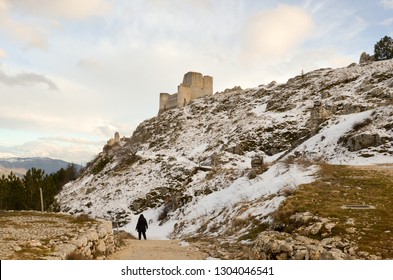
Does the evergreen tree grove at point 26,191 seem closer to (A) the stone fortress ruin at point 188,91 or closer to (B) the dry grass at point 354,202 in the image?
(B) the dry grass at point 354,202

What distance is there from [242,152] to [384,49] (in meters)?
47.1

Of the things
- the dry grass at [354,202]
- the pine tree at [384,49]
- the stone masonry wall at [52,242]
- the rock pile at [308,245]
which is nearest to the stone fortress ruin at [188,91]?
the pine tree at [384,49]

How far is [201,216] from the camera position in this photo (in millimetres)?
25562

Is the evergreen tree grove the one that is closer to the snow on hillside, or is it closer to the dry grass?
the snow on hillside

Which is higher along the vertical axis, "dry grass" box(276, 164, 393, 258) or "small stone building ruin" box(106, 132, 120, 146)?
"small stone building ruin" box(106, 132, 120, 146)

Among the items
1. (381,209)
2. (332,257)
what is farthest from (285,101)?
(332,257)

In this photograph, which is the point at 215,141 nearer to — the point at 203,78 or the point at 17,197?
the point at 17,197

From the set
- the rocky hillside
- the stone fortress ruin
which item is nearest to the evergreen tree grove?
the rocky hillside

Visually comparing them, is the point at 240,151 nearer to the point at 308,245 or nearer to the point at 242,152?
the point at 242,152

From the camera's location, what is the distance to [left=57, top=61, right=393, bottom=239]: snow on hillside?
977 inches

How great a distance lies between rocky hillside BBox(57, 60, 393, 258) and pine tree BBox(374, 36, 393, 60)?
1233 centimetres

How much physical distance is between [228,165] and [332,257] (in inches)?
1305

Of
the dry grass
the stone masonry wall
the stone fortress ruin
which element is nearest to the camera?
the stone masonry wall

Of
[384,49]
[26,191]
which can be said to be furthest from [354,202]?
[384,49]
